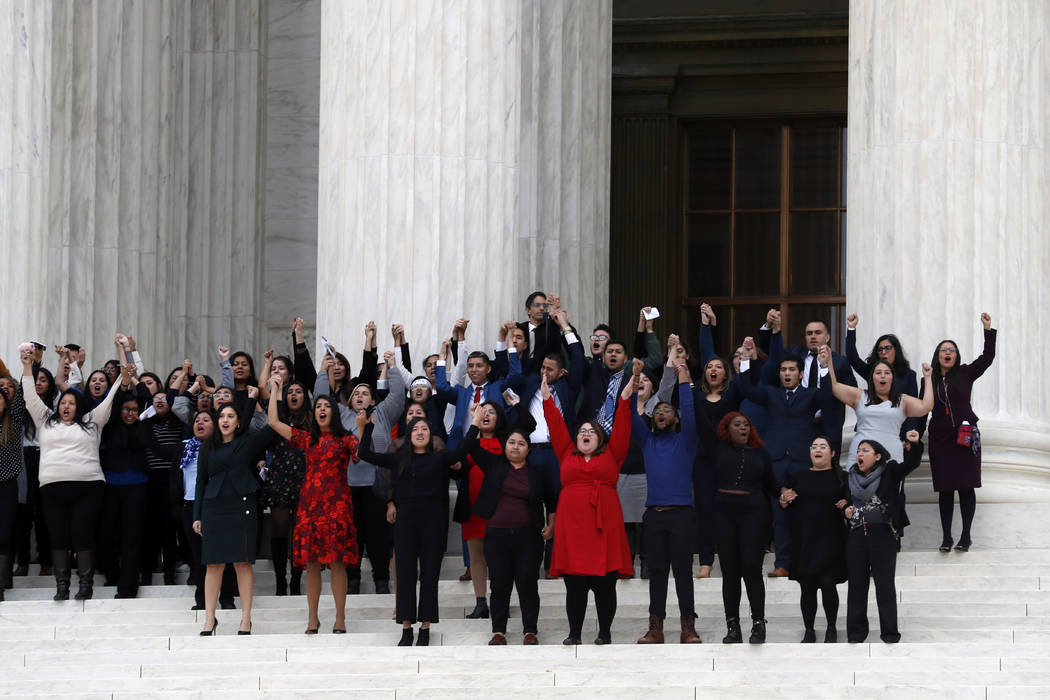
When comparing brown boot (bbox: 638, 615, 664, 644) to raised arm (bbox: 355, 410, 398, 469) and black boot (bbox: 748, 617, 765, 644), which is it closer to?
black boot (bbox: 748, 617, 765, 644)

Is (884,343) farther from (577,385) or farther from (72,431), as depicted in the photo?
(72,431)

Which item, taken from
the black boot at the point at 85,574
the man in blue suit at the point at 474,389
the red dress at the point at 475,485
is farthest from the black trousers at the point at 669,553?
the black boot at the point at 85,574

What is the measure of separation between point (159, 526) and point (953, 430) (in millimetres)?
6957

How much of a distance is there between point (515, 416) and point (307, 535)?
2.10m

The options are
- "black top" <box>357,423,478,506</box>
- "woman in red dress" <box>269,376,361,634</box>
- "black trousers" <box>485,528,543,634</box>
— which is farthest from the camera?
"woman in red dress" <box>269,376,361,634</box>

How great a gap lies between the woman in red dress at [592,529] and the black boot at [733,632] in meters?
0.87

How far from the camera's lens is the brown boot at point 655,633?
1536cm

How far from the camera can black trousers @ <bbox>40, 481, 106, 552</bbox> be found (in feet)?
58.3

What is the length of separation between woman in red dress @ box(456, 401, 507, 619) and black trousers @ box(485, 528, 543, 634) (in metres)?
0.79

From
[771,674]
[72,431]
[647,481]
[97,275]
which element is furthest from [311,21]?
[771,674]

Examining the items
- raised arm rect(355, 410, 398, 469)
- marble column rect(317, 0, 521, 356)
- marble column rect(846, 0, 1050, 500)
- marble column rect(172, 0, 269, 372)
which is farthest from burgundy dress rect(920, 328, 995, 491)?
marble column rect(172, 0, 269, 372)

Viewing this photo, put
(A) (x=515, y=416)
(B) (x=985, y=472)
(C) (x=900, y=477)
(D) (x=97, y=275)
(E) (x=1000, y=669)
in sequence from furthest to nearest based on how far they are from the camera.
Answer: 1. (D) (x=97, y=275)
2. (B) (x=985, y=472)
3. (A) (x=515, y=416)
4. (C) (x=900, y=477)
5. (E) (x=1000, y=669)

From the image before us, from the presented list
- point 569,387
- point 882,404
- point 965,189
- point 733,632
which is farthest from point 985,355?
point 733,632

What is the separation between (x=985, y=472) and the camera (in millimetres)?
18531
